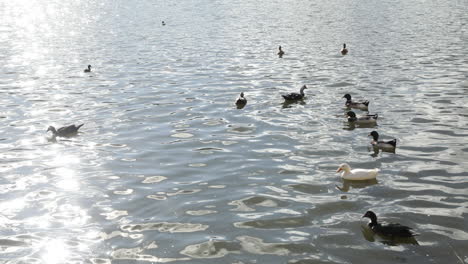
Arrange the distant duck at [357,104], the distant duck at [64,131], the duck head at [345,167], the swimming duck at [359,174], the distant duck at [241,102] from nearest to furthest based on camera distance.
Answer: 1. the swimming duck at [359,174]
2. the duck head at [345,167]
3. the distant duck at [64,131]
4. the distant duck at [357,104]
5. the distant duck at [241,102]

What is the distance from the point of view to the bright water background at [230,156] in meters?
10.7

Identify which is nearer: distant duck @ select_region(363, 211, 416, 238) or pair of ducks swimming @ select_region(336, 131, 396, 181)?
distant duck @ select_region(363, 211, 416, 238)

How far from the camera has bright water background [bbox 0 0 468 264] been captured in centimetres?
1070

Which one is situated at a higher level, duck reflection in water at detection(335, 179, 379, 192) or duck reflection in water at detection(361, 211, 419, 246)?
duck reflection in water at detection(335, 179, 379, 192)

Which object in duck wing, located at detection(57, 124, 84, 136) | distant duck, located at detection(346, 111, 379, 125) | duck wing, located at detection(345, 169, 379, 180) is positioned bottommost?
duck wing, located at detection(345, 169, 379, 180)

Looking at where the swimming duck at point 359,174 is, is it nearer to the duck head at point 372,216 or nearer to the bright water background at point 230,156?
the bright water background at point 230,156

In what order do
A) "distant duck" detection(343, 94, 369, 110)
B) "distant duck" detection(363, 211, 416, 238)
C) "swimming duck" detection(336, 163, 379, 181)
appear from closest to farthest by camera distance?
"distant duck" detection(363, 211, 416, 238) → "swimming duck" detection(336, 163, 379, 181) → "distant duck" detection(343, 94, 369, 110)

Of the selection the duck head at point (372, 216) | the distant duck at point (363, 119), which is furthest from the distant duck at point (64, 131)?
the duck head at point (372, 216)

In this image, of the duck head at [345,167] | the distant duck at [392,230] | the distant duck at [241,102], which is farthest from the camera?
the distant duck at [241,102]

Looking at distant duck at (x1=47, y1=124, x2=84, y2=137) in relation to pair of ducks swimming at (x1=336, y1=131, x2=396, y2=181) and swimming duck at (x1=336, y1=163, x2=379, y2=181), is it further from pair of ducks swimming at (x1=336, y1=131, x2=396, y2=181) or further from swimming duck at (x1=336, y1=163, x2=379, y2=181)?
swimming duck at (x1=336, y1=163, x2=379, y2=181)

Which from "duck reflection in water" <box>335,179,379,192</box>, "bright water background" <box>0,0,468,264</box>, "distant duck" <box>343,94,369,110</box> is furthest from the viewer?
"distant duck" <box>343,94,369,110</box>

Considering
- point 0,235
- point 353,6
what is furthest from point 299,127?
point 353,6

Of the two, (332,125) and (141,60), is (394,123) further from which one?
(141,60)

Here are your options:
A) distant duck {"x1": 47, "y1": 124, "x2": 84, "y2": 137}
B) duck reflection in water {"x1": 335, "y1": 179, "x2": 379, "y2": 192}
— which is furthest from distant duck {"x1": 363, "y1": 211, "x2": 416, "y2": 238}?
distant duck {"x1": 47, "y1": 124, "x2": 84, "y2": 137}
